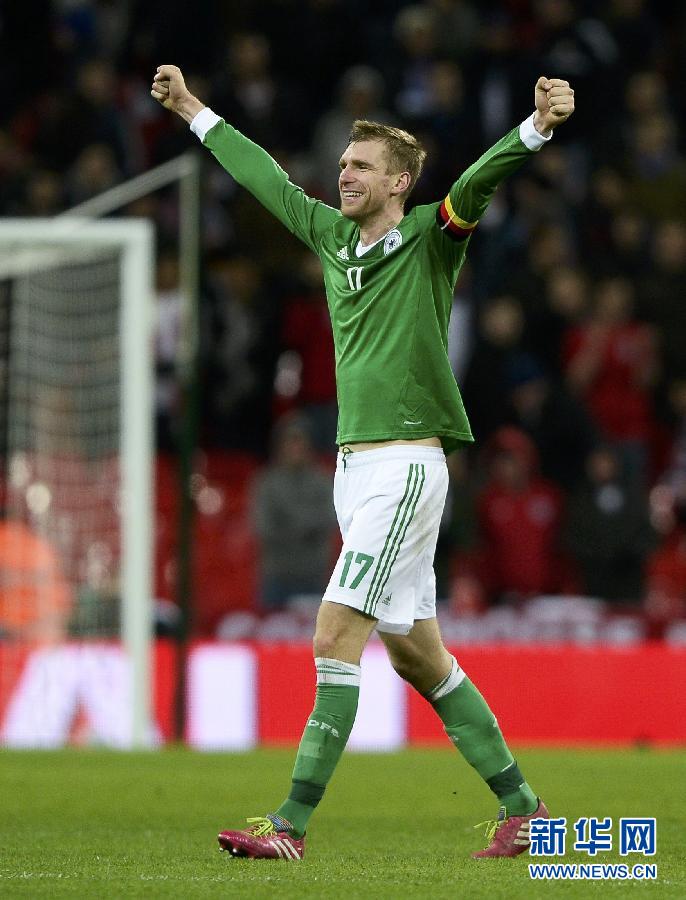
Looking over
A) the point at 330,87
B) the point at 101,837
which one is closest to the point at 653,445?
the point at 330,87

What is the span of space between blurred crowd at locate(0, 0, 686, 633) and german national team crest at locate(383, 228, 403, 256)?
789 cm

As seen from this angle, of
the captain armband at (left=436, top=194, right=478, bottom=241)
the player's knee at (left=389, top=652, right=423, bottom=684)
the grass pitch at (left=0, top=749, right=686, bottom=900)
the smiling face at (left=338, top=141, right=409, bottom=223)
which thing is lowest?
the grass pitch at (left=0, top=749, right=686, bottom=900)

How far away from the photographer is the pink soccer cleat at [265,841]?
5602mm

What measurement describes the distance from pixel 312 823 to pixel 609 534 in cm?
728

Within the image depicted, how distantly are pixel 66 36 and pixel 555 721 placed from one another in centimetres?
859

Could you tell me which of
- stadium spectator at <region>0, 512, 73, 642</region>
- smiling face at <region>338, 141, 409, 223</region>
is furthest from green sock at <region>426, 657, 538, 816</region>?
stadium spectator at <region>0, 512, 73, 642</region>

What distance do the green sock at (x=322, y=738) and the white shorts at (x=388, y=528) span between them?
22cm

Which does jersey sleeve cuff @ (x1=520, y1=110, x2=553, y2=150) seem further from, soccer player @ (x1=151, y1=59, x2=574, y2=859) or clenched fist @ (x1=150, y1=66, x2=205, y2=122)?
clenched fist @ (x1=150, y1=66, x2=205, y2=122)

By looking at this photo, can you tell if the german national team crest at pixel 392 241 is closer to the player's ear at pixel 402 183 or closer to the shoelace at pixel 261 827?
Result: the player's ear at pixel 402 183

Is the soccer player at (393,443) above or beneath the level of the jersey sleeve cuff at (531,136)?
beneath

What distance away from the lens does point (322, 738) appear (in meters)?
5.80

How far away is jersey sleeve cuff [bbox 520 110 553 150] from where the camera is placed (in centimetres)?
570

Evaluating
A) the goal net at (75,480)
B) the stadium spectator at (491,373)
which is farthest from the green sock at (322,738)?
the stadium spectator at (491,373)

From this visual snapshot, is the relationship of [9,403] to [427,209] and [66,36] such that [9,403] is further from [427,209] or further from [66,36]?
[427,209]
